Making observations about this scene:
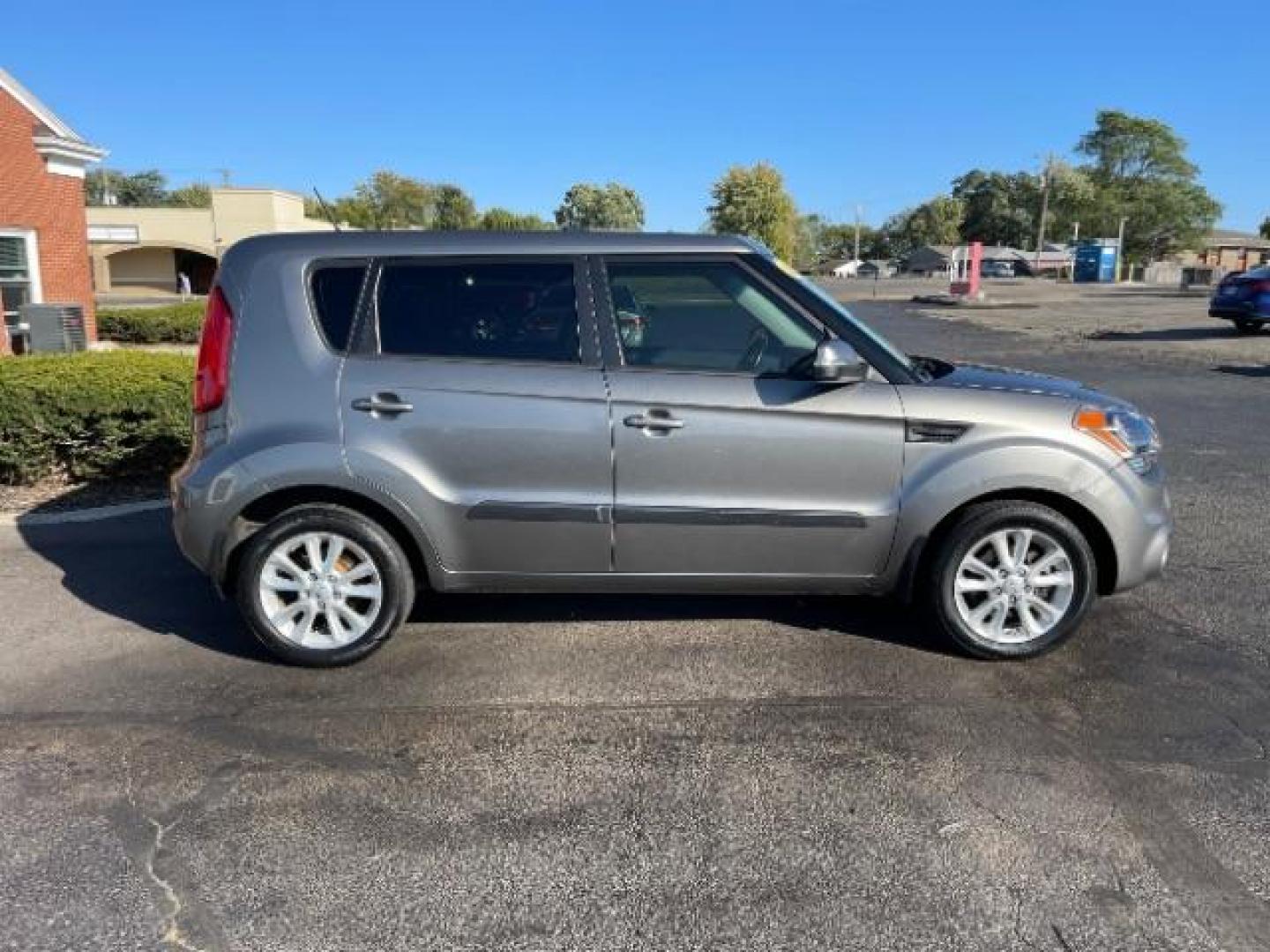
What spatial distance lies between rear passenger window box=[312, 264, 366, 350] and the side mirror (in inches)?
75.0

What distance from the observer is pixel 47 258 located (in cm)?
1705

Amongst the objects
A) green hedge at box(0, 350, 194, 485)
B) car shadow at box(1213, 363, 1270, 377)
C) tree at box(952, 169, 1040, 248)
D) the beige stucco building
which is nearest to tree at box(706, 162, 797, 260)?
the beige stucco building

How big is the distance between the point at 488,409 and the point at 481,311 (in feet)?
1.41

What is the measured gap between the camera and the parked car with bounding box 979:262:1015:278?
317 feet

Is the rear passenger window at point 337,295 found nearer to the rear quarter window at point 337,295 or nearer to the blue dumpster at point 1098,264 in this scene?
the rear quarter window at point 337,295

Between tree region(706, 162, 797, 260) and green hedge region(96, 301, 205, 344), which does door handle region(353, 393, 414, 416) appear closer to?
green hedge region(96, 301, 205, 344)

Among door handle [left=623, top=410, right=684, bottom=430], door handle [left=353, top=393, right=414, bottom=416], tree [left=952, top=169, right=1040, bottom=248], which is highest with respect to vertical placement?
tree [left=952, top=169, right=1040, bottom=248]

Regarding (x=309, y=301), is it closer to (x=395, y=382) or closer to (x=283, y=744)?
(x=395, y=382)

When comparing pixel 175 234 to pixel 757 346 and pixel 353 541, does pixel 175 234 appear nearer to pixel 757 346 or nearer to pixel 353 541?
pixel 353 541

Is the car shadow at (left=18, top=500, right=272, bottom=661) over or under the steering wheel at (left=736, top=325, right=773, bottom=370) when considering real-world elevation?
under

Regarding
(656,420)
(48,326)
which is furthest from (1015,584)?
(48,326)

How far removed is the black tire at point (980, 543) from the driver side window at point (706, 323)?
1.00 metres

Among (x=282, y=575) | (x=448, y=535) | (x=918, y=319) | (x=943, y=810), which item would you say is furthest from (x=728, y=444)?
(x=918, y=319)

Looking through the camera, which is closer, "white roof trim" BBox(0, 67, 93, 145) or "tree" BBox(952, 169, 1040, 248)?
"white roof trim" BBox(0, 67, 93, 145)
